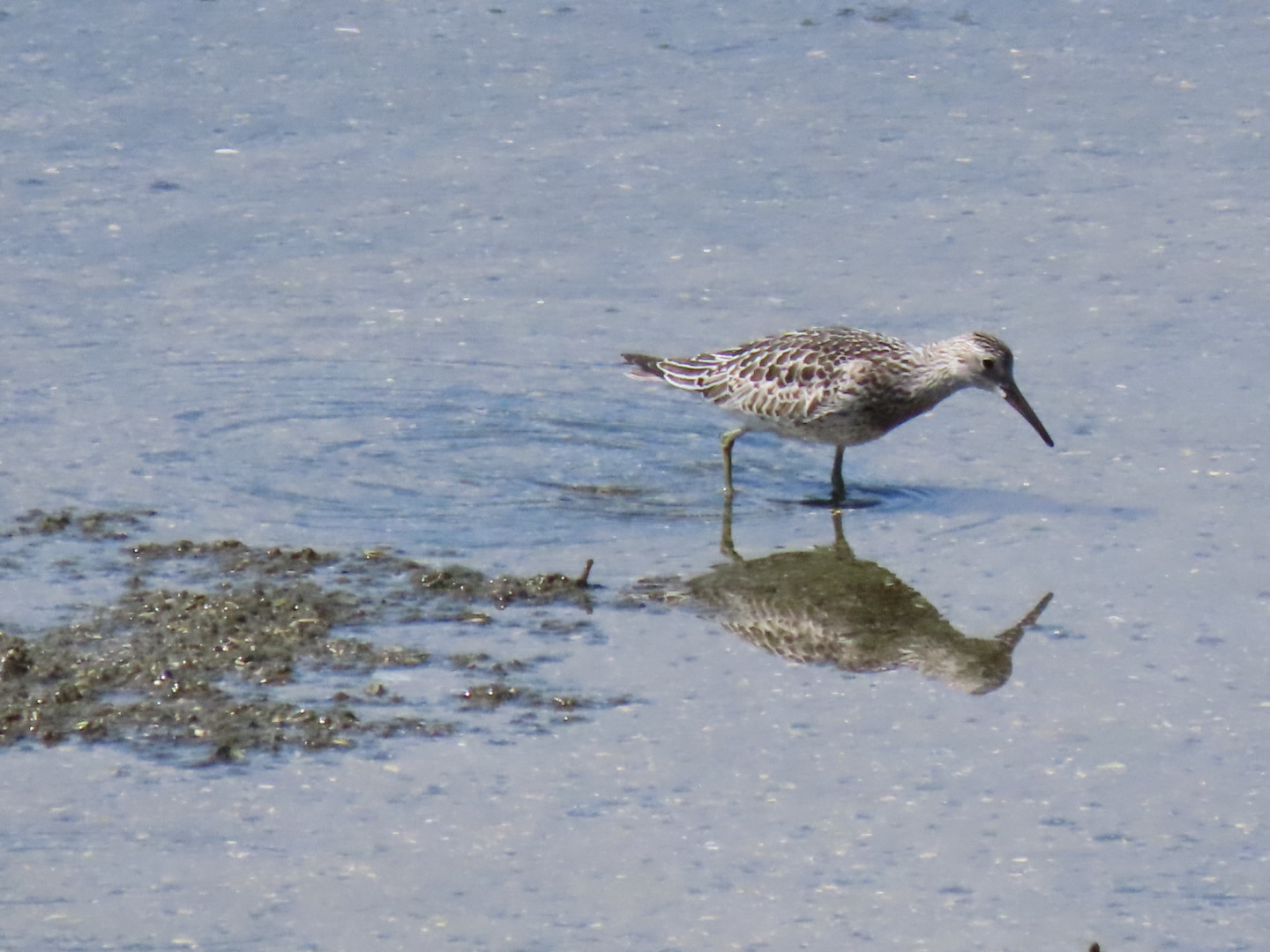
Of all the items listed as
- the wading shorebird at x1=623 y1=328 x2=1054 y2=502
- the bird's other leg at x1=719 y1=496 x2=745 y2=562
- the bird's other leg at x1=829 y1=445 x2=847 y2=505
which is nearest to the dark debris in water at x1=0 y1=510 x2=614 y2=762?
the bird's other leg at x1=719 y1=496 x2=745 y2=562

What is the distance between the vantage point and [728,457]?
32.7ft

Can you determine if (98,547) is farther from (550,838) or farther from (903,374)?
(903,374)

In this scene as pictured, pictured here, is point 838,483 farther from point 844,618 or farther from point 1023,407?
point 844,618

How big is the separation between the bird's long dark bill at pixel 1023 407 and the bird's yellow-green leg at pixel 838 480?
2.41 ft

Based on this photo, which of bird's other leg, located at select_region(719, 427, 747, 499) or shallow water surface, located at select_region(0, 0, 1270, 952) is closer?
shallow water surface, located at select_region(0, 0, 1270, 952)

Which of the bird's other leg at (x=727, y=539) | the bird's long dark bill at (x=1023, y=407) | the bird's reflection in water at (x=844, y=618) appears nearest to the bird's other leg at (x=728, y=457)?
the bird's other leg at (x=727, y=539)

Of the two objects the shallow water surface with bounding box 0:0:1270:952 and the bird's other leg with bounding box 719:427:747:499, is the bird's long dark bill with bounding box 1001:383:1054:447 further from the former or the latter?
the bird's other leg with bounding box 719:427:747:499

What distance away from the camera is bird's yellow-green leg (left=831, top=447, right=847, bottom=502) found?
9.75m

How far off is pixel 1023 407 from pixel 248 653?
3.67 meters

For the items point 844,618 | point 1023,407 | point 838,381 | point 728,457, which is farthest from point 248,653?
point 1023,407

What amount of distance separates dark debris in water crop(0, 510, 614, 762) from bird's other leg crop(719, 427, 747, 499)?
1361 mm

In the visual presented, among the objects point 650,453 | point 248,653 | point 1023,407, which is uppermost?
point 1023,407

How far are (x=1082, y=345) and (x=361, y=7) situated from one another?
21.2 feet

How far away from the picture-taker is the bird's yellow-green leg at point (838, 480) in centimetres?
975
